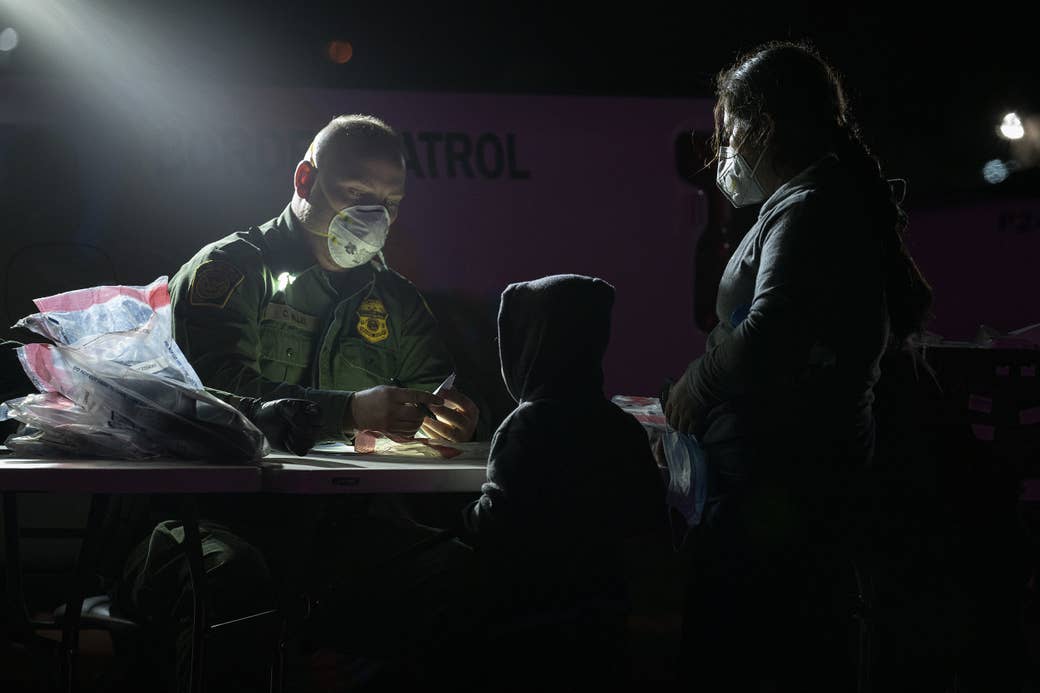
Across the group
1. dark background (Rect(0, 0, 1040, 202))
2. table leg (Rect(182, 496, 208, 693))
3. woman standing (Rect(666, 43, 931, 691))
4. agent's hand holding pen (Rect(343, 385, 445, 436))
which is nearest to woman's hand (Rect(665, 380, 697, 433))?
woman standing (Rect(666, 43, 931, 691))

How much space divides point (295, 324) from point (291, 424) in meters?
0.54

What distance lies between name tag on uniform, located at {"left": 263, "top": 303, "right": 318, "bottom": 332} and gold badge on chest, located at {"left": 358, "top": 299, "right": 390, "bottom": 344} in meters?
0.13

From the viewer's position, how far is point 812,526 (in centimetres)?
129

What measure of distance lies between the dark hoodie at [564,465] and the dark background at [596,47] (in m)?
2.26

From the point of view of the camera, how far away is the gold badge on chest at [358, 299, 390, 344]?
220 cm

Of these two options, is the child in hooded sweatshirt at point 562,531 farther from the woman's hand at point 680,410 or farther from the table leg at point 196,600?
the table leg at point 196,600

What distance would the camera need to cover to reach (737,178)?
60.0 inches

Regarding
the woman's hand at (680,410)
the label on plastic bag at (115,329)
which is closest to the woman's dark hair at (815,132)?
the woman's hand at (680,410)

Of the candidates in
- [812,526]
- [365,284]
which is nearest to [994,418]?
[812,526]

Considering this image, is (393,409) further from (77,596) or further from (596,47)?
(596,47)

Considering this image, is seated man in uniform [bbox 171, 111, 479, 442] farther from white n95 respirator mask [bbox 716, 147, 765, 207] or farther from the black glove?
white n95 respirator mask [bbox 716, 147, 765, 207]

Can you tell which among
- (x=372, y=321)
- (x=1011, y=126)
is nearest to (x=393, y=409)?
(x=372, y=321)

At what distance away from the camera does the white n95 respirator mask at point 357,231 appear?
2.04 meters

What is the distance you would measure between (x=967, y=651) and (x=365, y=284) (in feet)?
5.03
